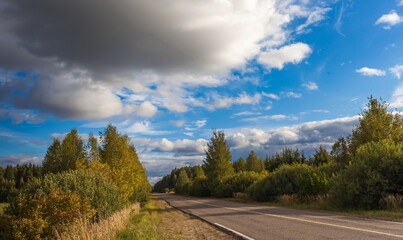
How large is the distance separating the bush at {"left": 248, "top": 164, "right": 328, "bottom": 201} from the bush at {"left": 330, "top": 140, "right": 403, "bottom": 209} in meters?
4.91

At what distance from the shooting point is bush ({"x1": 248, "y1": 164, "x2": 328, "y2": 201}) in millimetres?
24328

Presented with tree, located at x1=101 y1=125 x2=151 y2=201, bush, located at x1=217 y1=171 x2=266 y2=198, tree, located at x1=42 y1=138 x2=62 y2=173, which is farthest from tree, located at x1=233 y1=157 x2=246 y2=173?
tree, located at x1=101 y1=125 x2=151 y2=201

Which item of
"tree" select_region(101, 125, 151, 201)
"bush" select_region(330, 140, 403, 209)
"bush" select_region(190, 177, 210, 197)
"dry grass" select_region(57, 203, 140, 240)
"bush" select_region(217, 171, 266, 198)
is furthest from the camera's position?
"bush" select_region(190, 177, 210, 197)

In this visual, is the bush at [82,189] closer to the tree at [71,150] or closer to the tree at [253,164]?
the tree at [71,150]

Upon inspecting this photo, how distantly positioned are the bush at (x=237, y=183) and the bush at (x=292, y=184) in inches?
286

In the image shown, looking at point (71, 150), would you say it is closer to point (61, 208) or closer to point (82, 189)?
point (82, 189)

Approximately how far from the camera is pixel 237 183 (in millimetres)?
43719

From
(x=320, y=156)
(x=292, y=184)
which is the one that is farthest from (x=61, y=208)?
(x=320, y=156)

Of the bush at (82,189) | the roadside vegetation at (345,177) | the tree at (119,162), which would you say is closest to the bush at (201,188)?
the roadside vegetation at (345,177)

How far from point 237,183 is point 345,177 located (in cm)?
2570

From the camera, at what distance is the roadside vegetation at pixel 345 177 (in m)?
17.0

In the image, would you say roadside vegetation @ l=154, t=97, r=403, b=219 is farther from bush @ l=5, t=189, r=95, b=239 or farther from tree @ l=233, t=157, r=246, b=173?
tree @ l=233, t=157, r=246, b=173

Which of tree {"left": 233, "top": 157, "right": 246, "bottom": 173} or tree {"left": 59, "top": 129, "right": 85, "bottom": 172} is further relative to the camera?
tree {"left": 233, "top": 157, "right": 246, "bottom": 173}

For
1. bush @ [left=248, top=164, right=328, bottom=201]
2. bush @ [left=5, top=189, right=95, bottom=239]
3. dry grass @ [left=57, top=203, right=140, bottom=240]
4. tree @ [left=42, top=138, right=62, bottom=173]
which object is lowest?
dry grass @ [left=57, top=203, right=140, bottom=240]
